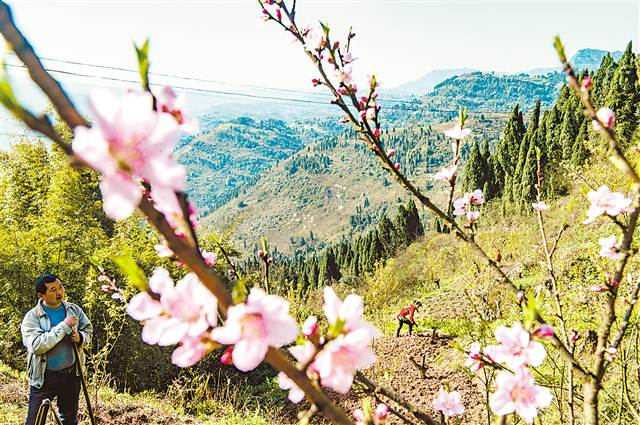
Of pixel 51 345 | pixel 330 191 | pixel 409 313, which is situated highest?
pixel 51 345

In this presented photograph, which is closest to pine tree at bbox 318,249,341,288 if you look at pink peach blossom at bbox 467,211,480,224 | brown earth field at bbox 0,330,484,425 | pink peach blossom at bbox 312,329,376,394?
brown earth field at bbox 0,330,484,425

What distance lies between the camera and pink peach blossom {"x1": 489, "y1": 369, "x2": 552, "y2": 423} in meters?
0.93

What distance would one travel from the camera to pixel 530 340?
1.00 meters

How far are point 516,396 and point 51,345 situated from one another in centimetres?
352

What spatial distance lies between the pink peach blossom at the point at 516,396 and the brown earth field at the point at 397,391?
11.2 ft

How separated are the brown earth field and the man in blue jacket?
180 centimetres

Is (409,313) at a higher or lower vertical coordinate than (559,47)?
lower

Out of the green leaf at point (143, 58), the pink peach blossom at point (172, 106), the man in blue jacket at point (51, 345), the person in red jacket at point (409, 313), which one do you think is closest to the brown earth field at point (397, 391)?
the person in red jacket at point (409, 313)

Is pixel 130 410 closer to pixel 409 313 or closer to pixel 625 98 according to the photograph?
pixel 409 313

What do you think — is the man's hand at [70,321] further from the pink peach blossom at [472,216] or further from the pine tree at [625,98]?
the pine tree at [625,98]

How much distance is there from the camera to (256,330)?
54 centimetres

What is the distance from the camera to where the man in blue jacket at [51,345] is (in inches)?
133

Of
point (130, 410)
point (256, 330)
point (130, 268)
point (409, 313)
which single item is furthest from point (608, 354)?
point (409, 313)

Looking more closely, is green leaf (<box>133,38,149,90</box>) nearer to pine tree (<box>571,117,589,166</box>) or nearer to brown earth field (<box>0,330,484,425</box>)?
brown earth field (<box>0,330,484,425</box>)
